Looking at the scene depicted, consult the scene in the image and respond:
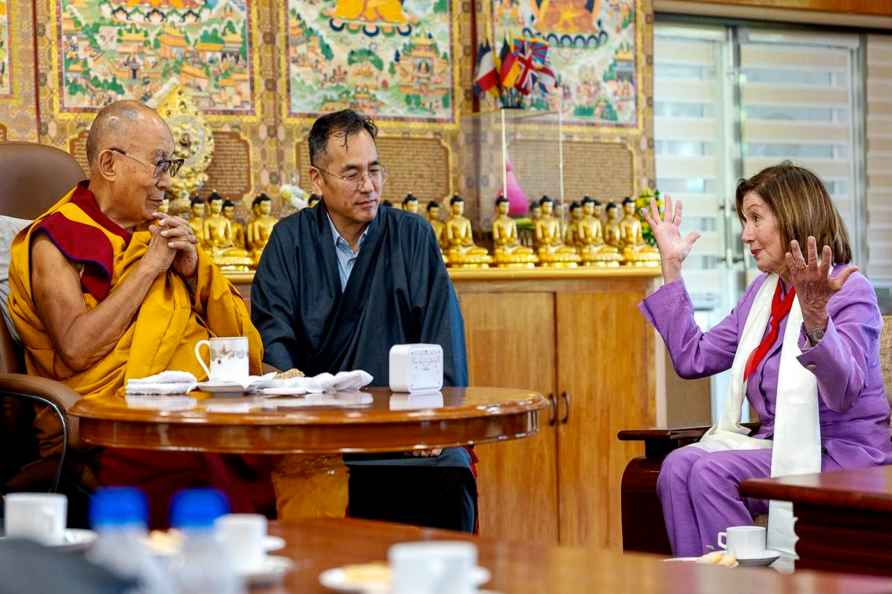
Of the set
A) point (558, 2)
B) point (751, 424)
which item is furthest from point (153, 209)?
point (558, 2)

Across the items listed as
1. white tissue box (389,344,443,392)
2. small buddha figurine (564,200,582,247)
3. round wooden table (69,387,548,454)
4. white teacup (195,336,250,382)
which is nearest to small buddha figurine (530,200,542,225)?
small buddha figurine (564,200,582,247)

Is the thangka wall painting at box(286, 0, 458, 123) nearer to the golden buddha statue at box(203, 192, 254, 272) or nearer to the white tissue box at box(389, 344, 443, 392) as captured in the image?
the golden buddha statue at box(203, 192, 254, 272)

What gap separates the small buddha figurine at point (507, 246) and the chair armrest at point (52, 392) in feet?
7.80

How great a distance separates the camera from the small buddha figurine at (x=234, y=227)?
199 inches

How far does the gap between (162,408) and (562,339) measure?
2.83 m

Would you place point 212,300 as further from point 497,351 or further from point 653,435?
point 497,351

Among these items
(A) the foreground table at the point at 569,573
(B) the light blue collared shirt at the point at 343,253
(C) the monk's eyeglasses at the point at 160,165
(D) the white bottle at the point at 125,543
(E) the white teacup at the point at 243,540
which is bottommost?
(A) the foreground table at the point at 569,573

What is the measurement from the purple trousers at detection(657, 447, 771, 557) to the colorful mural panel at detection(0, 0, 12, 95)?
108 inches

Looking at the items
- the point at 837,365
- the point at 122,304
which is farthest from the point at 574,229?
the point at 122,304

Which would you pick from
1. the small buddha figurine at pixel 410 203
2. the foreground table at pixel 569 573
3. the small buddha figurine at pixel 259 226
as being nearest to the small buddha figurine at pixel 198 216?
the small buddha figurine at pixel 259 226

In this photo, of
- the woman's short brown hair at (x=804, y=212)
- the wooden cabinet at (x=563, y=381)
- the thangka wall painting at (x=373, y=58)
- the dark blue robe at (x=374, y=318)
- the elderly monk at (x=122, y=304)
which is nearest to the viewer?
the elderly monk at (x=122, y=304)

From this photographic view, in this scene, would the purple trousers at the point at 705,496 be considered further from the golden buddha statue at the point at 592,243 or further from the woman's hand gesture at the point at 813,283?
the golden buddha statue at the point at 592,243

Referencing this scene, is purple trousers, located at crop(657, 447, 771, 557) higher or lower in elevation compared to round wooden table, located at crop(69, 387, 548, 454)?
lower

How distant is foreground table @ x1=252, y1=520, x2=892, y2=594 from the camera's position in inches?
59.2
